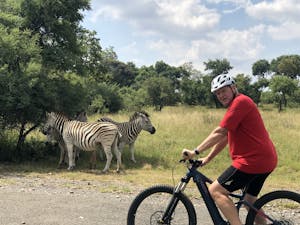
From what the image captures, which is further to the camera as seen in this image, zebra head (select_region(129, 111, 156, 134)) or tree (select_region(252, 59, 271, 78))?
tree (select_region(252, 59, 271, 78))

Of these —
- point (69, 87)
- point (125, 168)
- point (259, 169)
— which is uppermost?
point (69, 87)

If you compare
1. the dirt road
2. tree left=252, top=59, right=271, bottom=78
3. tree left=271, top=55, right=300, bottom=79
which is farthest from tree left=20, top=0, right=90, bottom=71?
tree left=252, top=59, right=271, bottom=78

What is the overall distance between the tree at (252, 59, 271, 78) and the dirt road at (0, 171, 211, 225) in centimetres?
10463

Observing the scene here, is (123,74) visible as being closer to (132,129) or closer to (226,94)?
(132,129)

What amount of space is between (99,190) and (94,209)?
6.14 feet

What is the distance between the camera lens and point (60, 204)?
291 inches

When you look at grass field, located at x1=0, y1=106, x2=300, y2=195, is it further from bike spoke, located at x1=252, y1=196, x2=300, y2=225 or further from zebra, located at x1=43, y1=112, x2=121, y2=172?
bike spoke, located at x1=252, y1=196, x2=300, y2=225

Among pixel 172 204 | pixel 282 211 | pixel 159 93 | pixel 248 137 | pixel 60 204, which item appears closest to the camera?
pixel 248 137

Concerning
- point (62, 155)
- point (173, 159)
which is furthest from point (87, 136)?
point (173, 159)

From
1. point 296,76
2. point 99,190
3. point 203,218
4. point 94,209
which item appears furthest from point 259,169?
point 296,76

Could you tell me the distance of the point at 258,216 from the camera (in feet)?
16.4

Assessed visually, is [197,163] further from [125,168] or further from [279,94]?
[279,94]

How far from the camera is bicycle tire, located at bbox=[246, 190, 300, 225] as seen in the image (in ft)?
16.4

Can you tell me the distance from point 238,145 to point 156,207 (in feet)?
4.47
